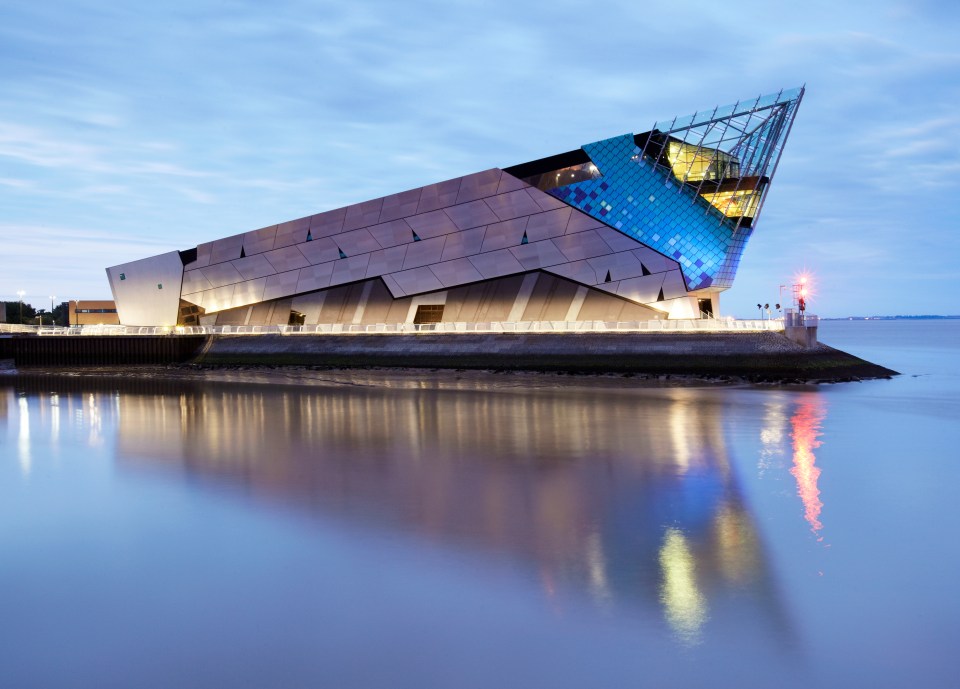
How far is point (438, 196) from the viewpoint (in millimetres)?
46500

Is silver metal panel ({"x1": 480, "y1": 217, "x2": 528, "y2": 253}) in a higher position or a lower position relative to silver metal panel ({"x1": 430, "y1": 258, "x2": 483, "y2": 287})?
higher

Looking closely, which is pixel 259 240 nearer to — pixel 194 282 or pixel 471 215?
pixel 194 282

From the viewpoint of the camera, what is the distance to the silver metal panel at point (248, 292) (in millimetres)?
53875

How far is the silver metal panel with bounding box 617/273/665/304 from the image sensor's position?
4169cm

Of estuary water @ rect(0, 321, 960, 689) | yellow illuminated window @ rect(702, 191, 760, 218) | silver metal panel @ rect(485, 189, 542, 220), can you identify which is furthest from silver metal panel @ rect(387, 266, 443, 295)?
estuary water @ rect(0, 321, 960, 689)

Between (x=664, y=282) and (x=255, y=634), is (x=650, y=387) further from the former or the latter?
(x=255, y=634)

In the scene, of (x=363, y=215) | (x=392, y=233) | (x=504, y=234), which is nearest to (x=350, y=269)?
(x=363, y=215)

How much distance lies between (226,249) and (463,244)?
60.0 feet

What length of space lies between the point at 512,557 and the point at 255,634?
3.09 m

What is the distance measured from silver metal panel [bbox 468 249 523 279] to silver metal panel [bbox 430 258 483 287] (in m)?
0.35

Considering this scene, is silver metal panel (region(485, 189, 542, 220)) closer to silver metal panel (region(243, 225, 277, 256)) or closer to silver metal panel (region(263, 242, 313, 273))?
silver metal panel (region(263, 242, 313, 273))

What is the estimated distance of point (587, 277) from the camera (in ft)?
141

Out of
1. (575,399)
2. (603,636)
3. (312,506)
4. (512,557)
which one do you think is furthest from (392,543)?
(575,399)

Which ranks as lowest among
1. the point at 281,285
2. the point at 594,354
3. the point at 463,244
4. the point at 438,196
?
the point at 594,354
